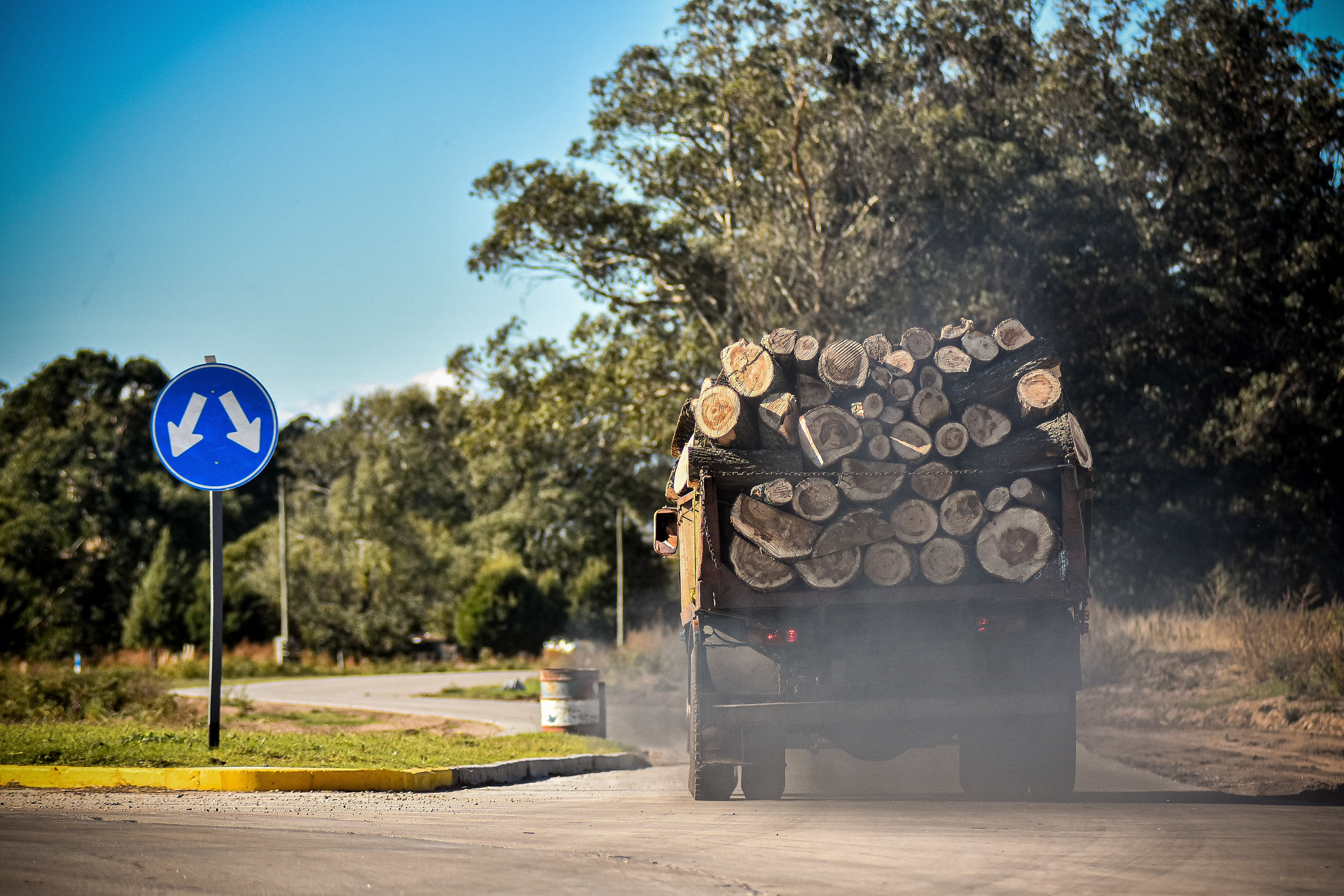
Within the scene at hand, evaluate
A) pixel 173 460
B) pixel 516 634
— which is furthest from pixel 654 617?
pixel 173 460

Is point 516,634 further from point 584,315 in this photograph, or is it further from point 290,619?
point 584,315

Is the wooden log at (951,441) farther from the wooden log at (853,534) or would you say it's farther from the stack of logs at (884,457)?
the wooden log at (853,534)

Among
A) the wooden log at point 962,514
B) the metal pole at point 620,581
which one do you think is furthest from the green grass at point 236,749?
the metal pole at point 620,581

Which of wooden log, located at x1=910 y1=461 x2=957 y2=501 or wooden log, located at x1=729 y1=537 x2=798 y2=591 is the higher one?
wooden log, located at x1=910 y1=461 x2=957 y2=501

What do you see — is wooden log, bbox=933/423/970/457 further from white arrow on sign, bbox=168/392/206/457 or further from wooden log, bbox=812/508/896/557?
white arrow on sign, bbox=168/392/206/457

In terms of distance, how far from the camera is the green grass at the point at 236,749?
9672mm

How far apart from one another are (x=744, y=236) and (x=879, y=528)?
65.4 feet

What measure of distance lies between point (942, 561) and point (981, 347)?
79.3 inches

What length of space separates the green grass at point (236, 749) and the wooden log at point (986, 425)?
4.97 metres

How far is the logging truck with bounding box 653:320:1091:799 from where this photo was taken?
8602mm

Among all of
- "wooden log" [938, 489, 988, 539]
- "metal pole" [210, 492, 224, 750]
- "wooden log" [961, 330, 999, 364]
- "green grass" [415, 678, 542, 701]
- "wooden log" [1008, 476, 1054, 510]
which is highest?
"wooden log" [961, 330, 999, 364]

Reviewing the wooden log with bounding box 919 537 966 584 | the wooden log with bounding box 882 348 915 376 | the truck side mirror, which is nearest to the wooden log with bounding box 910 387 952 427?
the wooden log with bounding box 882 348 915 376

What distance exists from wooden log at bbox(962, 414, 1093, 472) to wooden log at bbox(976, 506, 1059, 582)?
0.44 metres

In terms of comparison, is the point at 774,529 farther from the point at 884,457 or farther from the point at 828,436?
the point at 884,457
